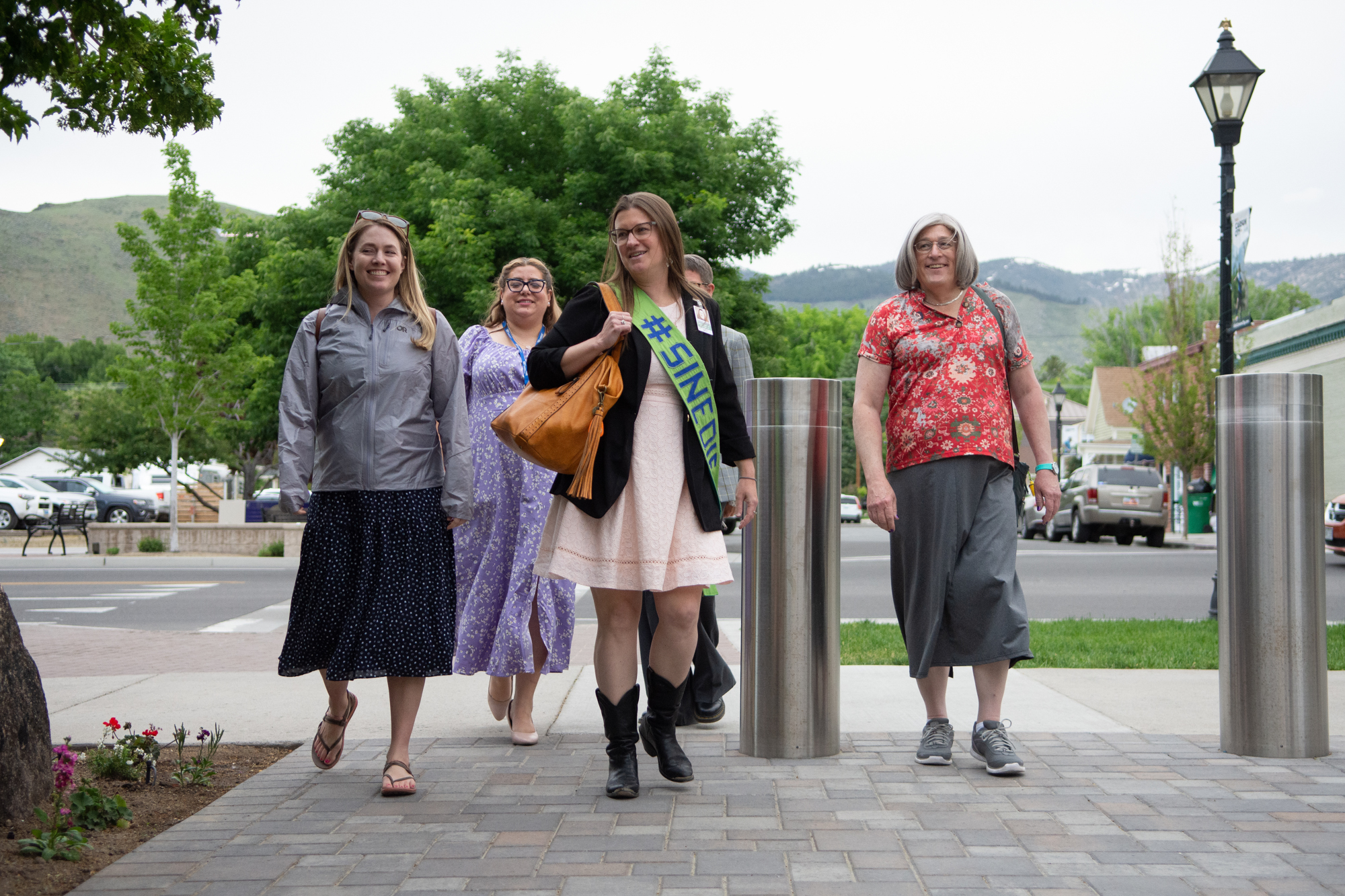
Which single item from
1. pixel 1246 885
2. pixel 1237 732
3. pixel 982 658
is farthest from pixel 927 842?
pixel 1237 732

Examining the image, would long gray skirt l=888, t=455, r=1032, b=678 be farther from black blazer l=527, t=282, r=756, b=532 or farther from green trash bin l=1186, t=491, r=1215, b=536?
green trash bin l=1186, t=491, r=1215, b=536

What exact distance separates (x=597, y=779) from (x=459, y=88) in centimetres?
2544

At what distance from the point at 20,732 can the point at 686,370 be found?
→ 7.59 ft

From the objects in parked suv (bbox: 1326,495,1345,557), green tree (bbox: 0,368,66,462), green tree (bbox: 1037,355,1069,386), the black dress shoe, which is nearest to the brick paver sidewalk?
the black dress shoe

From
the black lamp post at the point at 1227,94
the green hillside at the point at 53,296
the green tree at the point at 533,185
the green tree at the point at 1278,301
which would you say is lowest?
the black lamp post at the point at 1227,94

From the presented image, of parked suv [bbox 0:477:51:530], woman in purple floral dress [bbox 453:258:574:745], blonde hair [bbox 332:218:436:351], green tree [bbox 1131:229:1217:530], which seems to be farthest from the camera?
parked suv [bbox 0:477:51:530]

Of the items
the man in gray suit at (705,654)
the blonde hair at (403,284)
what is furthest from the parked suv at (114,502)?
the blonde hair at (403,284)

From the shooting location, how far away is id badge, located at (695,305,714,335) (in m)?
4.21

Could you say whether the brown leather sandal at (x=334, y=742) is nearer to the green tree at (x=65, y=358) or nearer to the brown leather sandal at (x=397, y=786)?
the brown leather sandal at (x=397, y=786)

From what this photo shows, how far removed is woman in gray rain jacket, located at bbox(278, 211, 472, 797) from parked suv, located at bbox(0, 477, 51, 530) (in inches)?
1274

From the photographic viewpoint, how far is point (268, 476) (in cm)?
5622

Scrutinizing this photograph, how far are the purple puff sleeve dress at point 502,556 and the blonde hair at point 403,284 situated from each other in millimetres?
778

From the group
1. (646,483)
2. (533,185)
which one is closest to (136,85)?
(646,483)

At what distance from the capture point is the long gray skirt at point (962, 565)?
14.7 feet
